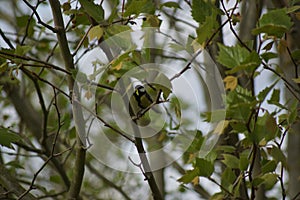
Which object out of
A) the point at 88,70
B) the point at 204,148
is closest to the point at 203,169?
the point at 204,148

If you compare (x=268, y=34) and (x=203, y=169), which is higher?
(x=268, y=34)

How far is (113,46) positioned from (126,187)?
1.63 metres

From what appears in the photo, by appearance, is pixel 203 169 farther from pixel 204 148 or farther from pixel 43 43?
pixel 43 43

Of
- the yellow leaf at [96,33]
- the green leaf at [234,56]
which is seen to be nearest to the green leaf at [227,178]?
the green leaf at [234,56]

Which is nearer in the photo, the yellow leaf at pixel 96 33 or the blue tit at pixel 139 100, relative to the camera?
the yellow leaf at pixel 96 33

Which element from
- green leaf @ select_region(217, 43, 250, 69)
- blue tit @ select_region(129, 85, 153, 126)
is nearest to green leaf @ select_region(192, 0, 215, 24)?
green leaf @ select_region(217, 43, 250, 69)

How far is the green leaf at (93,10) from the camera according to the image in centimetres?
113

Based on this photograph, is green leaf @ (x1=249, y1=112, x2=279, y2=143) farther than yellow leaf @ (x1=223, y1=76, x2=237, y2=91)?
No

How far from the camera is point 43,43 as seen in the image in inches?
83.2

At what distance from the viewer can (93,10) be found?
44.7 inches

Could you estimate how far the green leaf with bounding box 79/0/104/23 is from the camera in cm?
113

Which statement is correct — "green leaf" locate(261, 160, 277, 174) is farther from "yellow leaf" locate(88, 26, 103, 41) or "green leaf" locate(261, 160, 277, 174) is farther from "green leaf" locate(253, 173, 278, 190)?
"yellow leaf" locate(88, 26, 103, 41)

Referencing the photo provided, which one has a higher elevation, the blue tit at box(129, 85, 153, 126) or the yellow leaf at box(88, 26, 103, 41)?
the yellow leaf at box(88, 26, 103, 41)

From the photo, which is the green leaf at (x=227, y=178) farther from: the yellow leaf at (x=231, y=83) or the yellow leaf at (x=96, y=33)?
the yellow leaf at (x=96, y=33)
